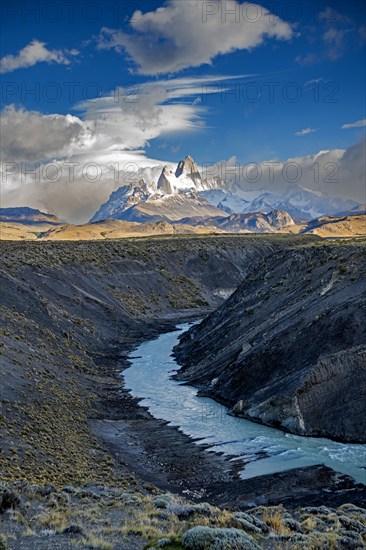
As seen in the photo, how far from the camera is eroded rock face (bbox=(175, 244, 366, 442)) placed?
33.7 meters

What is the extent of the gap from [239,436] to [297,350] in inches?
340

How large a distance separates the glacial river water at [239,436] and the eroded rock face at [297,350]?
102 cm

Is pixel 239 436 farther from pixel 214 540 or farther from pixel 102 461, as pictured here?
pixel 214 540

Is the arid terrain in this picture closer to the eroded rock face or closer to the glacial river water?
the glacial river water

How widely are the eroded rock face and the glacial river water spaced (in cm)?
102

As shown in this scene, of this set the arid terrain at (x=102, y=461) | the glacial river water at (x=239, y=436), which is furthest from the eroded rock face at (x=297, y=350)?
the arid terrain at (x=102, y=461)

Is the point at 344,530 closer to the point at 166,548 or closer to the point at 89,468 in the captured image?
the point at 166,548

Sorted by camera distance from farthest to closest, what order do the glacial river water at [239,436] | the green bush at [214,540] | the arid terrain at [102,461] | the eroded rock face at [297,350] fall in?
the eroded rock face at [297,350], the glacial river water at [239,436], the arid terrain at [102,461], the green bush at [214,540]

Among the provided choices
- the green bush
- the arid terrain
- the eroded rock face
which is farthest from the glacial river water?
the green bush

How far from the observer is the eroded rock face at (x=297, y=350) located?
33719 mm

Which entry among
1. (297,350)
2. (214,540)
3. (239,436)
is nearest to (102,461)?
(239,436)

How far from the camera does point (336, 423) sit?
107 feet

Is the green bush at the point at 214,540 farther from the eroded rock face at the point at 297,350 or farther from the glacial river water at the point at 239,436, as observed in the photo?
the eroded rock face at the point at 297,350

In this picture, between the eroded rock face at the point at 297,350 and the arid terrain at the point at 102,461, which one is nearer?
the arid terrain at the point at 102,461
